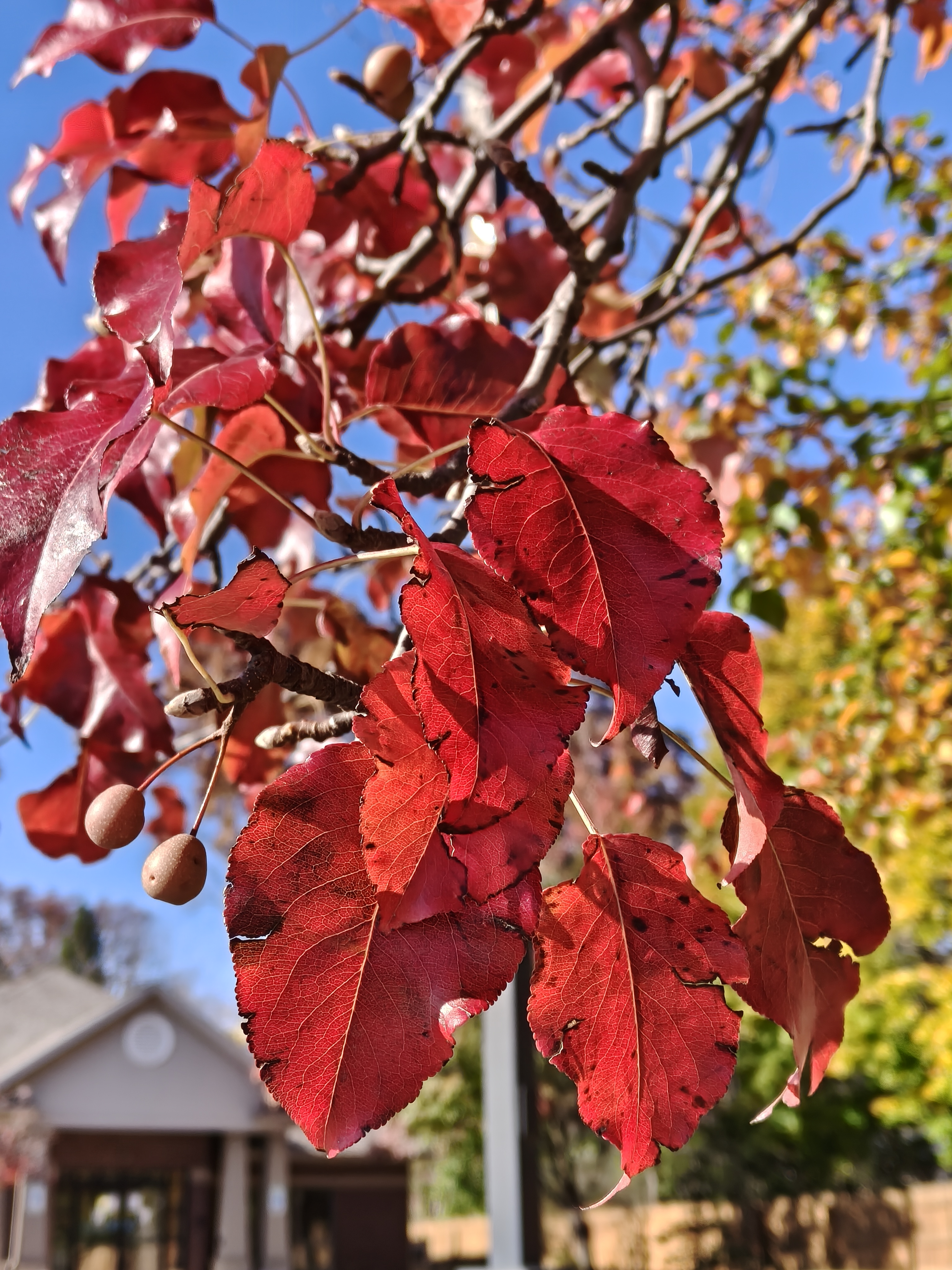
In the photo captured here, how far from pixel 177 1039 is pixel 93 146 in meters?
12.4

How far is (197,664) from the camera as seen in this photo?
17.7 inches

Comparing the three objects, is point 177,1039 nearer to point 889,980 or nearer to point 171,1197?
point 171,1197

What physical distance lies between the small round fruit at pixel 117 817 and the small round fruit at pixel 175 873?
24 millimetres

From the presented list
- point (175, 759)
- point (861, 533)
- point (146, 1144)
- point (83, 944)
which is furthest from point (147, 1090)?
point (83, 944)

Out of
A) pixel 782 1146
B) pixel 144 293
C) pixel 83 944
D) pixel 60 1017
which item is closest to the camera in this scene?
pixel 144 293

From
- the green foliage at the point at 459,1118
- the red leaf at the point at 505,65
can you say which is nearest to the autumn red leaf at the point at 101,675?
the red leaf at the point at 505,65

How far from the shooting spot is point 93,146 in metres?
0.96

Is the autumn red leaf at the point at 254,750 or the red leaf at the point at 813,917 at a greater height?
the autumn red leaf at the point at 254,750

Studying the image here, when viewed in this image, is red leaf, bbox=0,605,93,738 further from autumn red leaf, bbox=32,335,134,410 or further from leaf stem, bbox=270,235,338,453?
leaf stem, bbox=270,235,338,453

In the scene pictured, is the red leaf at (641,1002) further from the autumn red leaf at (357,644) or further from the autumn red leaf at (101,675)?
the autumn red leaf at (101,675)

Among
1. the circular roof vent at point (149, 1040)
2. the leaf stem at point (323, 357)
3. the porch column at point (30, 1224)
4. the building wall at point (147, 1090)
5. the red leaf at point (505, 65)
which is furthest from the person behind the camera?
the circular roof vent at point (149, 1040)

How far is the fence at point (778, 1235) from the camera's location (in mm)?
8406

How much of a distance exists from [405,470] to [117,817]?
0.26m

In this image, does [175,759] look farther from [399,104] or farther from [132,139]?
[399,104]
